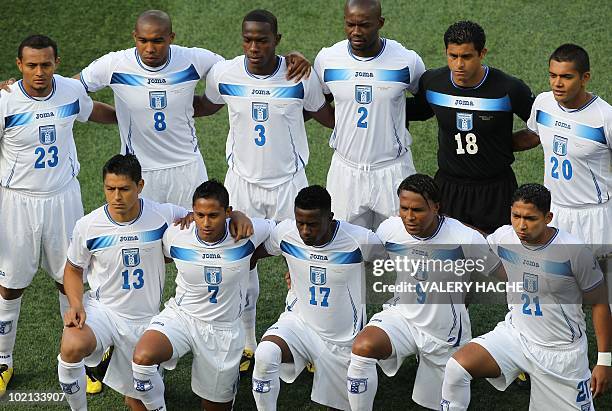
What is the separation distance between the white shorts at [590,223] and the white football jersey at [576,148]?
0.19 ft

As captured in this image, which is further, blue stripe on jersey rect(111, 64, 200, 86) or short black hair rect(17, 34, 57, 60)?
blue stripe on jersey rect(111, 64, 200, 86)

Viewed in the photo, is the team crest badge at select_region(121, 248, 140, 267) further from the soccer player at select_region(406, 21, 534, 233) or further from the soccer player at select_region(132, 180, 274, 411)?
the soccer player at select_region(406, 21, 534, 233)

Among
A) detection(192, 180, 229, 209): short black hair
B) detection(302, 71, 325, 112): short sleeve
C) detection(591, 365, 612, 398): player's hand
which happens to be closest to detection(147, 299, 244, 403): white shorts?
detection(192, 180, 229, 209): short black hair

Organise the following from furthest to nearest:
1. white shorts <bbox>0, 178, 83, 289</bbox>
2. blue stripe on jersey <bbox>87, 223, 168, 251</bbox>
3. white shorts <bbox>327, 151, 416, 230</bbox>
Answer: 1. white shorts <bbox>327, 151, 416, 230</bbox>
2. white shorts <bbox>0, 178, 83, 289</bbox>
3. blue stripe on jersey <bbox>87, 223, 168, 251</bbox>

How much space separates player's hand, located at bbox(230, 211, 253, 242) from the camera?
768 cm

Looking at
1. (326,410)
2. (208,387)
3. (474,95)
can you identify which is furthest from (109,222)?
(474,95)

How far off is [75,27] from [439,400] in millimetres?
7165

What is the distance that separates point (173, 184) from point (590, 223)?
2829mm

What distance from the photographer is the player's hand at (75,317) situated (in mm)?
7586

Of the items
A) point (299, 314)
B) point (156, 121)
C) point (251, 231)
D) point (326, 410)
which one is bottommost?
point (326, 410)

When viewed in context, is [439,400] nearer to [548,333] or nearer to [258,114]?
[548,333]

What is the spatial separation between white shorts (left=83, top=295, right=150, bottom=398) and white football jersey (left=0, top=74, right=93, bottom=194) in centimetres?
99

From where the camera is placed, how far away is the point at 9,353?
8406 mm

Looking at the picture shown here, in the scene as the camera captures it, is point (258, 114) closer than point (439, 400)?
No
